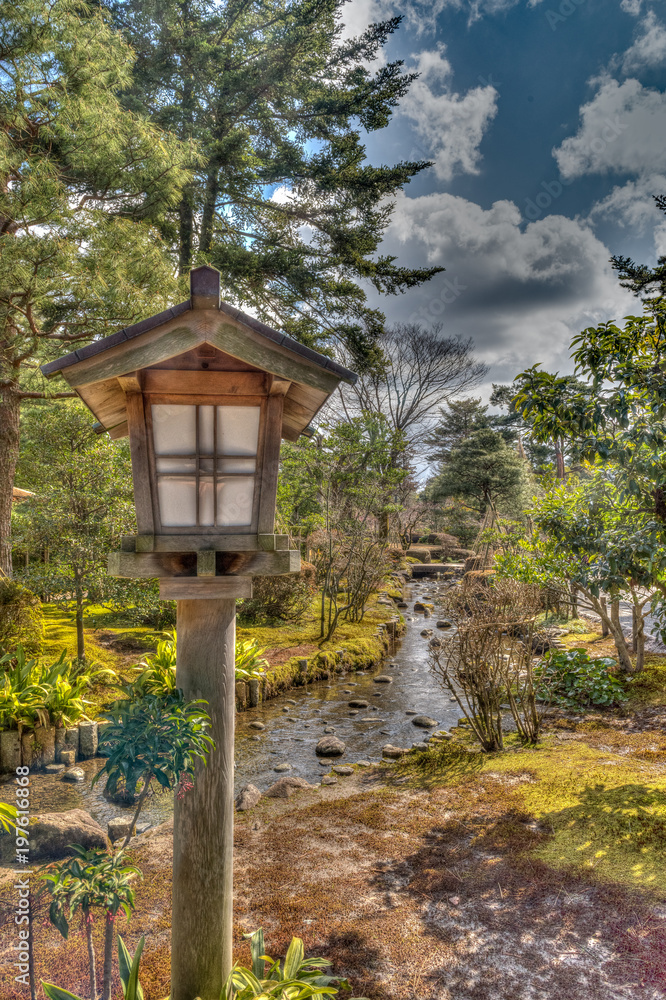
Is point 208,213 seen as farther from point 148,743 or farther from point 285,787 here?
point 148,743

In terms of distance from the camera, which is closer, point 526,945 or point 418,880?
point 526,945

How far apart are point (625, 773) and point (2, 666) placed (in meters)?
5.87

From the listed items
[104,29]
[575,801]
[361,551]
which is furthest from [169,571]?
[361,551]

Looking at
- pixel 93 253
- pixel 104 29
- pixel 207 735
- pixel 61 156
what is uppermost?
pixel 104 29

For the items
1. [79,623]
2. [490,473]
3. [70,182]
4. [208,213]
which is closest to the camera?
[70,182]

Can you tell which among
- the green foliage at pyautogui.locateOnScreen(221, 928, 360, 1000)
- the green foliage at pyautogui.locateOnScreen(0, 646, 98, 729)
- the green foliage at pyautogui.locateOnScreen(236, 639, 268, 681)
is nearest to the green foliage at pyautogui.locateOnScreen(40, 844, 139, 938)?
the green foliage at pyautogui.locateOnScreen(221, 928, 360, 1000)

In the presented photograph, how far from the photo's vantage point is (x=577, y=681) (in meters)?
6.25

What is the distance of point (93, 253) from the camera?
18.4 ft

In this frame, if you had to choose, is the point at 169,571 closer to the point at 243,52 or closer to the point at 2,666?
the point at 2,666

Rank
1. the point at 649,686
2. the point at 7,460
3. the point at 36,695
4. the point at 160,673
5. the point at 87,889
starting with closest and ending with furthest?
1. the point at 87,889
2. the point at 36,695
3. the point at 160,673
4. the point at 649,686
5. the point at 7,460

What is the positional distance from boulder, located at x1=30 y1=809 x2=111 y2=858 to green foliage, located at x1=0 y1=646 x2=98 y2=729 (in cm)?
151

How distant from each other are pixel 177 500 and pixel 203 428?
0.29m

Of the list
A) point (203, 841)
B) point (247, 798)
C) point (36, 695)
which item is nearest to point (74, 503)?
point (36, 695)

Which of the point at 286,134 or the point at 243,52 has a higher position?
the point at 243,52
